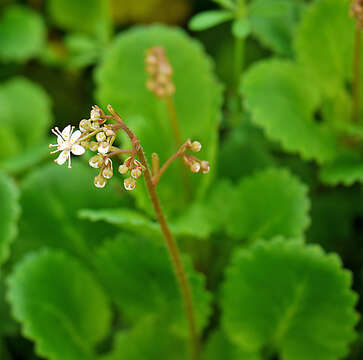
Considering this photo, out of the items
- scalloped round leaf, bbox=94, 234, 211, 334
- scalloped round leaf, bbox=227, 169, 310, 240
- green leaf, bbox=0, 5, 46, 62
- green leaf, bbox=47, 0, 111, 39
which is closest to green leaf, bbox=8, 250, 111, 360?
scalloped round leaf, bbox=94, 234, 211, 334

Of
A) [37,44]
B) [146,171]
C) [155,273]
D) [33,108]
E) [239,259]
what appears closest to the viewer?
[146,171]

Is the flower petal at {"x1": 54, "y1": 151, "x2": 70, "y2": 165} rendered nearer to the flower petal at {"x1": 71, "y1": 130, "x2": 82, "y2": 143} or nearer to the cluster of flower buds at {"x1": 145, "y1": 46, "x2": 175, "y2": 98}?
the flower petal at {"x1": 71, "y1": 130, "x2": 82, "y2": 143}

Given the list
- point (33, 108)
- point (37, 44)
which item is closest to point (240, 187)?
point (33, 108)

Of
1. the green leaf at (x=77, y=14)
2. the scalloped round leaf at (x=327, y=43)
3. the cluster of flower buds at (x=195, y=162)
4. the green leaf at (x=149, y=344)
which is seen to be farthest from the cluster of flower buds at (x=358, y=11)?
the green leaf at (x=77, y=14)

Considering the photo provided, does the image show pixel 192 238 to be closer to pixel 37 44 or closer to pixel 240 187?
pixel 240 187

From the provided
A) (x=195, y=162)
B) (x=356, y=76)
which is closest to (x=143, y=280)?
(x=195, y=162)

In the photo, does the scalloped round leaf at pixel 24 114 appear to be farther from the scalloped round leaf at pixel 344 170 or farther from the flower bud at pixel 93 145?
the flower bud at pixel 93 145

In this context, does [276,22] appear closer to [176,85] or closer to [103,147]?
[176,85]
